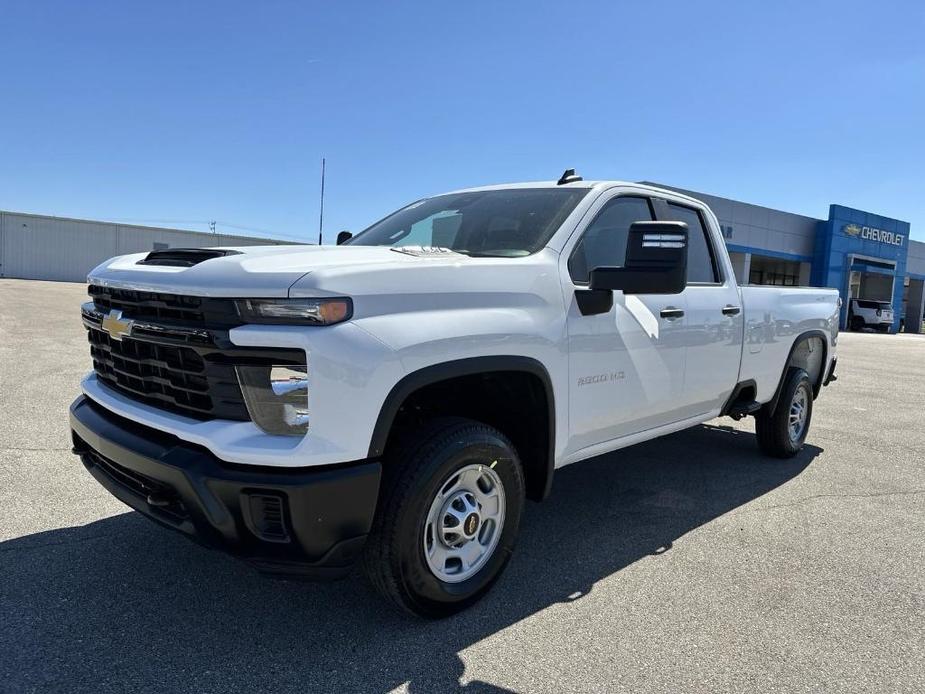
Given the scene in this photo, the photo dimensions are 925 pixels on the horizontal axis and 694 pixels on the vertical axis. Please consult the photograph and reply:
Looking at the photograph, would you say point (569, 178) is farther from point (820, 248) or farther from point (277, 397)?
point (820, 248)

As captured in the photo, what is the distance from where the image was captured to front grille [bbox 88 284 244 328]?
2400 mm

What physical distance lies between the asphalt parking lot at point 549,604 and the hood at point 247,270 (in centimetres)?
136

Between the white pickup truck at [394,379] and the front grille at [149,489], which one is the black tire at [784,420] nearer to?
the white pickup truck at [394,379]

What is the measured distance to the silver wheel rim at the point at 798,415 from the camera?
5656mm

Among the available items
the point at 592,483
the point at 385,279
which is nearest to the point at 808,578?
the point at 592,483

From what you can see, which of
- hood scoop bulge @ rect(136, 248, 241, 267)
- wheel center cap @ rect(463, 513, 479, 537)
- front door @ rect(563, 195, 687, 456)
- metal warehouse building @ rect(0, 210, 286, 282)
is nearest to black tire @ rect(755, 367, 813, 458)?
front door @ rect(563, 195, 687, 456)

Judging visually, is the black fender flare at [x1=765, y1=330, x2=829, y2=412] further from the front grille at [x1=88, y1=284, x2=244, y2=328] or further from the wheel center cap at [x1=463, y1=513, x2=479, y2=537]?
the front grille at [x1=88, y1=284, x2=244, y2=328]

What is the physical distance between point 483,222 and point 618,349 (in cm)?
102

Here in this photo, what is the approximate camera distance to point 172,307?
2.56 m

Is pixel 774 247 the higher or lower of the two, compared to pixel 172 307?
higher

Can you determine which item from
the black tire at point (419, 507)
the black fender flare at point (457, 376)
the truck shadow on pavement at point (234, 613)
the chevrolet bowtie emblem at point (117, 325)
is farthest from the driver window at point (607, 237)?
the chevrolet bowtie emblem at point (117, 325)

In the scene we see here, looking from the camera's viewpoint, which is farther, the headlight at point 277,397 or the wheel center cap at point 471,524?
the wheel center cap at point 471,524

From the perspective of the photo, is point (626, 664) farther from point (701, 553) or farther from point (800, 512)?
point (800, 512)

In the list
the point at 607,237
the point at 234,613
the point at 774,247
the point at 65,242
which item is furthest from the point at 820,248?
the point at 65,242
